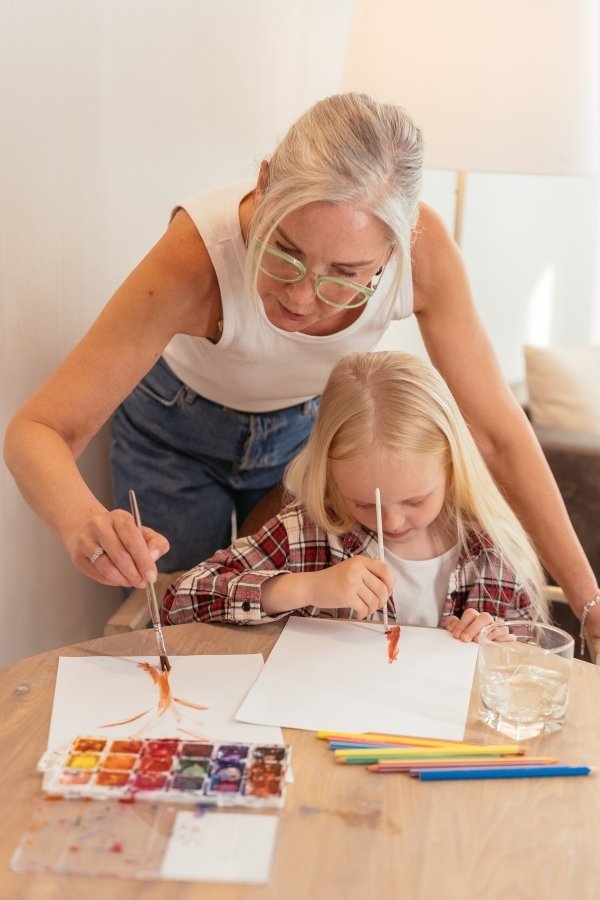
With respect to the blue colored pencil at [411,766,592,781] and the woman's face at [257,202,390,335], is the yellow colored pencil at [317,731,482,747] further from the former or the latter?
the woman's face at [257,202,390,335]

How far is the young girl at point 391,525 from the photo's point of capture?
1.34 metres

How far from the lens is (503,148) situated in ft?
6.98

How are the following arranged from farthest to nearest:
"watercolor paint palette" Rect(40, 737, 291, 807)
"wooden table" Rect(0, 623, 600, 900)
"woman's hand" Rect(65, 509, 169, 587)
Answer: "woman's hand" Rect(65, 509, 169, 587) < "watercolor paint palette" Rect(40, 737, 291, 807) < "wooden table" Rect(0, 623, 600, 900)

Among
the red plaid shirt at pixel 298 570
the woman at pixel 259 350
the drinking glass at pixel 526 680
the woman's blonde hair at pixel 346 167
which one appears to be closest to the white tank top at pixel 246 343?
the woman at pixel 259 350

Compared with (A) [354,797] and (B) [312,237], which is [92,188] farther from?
(A) [354,797]

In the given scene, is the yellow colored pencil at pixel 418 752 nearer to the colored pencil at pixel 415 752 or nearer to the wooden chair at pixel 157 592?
the colored pencil at pixel 415 752

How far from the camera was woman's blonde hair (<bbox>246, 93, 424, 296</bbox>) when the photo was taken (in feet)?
3.95

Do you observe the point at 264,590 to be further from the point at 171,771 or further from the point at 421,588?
the point at 171,771

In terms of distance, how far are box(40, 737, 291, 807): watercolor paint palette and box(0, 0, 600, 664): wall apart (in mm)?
741

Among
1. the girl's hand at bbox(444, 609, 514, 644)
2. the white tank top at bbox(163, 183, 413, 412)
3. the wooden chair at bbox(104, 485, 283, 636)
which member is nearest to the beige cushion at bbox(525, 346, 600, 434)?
the wooden chair at bbox(104, 485, 283, 636)

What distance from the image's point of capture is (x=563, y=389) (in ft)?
9.67

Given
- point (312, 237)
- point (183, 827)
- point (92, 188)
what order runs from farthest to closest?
1. point (92, 188)
2. point (312, 237)
3. point (183, 827)

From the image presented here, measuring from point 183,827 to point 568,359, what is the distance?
Answer: 238 centimetres

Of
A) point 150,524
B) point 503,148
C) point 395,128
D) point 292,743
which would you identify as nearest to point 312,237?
point 395,128
